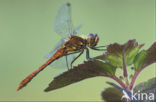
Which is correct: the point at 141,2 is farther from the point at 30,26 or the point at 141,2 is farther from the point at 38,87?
the point at 38,87

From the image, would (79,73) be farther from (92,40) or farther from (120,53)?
(92,40)

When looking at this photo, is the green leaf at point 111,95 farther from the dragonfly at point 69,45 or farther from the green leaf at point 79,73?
the dragonfly at point 69,45

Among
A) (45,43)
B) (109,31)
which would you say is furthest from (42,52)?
(109,31)

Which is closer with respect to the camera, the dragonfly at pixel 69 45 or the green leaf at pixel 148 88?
the green leaf at pixel 148 88

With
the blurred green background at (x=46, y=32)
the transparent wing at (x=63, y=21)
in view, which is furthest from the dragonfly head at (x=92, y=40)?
the blurred green background at (x=46, y=32)

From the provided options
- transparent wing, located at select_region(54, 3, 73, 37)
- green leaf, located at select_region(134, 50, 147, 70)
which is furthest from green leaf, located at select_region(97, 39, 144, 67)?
transparent wing, located at select_region(54, 3, 73, 37)

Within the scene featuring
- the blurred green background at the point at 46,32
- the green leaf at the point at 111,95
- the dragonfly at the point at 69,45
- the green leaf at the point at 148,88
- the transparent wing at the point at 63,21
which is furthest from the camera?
the blurred green background at the point at 46,32
